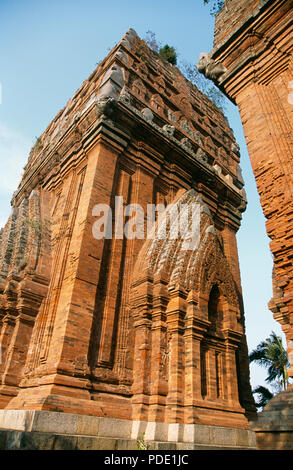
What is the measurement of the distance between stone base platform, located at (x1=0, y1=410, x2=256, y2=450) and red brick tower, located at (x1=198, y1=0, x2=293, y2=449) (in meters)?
2.12

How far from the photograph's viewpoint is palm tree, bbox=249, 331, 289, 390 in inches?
856

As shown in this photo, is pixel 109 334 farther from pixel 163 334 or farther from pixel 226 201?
pixel 226 201

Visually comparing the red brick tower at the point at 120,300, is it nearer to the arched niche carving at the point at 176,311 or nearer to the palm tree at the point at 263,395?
the arched niche carving at the point at 176,311

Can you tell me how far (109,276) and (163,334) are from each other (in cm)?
191

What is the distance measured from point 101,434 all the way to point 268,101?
6779 millimetres

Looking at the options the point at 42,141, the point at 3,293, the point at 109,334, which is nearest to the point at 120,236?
the point at 109,334

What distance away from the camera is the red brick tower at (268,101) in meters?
4.62

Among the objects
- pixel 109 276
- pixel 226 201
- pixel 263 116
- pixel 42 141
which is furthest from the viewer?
pixel 42 141

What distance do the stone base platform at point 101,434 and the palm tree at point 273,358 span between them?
16.3m

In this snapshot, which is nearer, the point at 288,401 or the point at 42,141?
the point at 288,401

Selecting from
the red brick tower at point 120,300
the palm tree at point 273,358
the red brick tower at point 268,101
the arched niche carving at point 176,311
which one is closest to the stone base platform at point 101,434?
the red brick tower at point 120,300

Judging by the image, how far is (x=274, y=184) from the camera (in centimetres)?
513

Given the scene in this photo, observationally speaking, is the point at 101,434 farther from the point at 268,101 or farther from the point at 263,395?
the point at 263,395

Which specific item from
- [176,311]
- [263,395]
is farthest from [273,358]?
[176,311]
